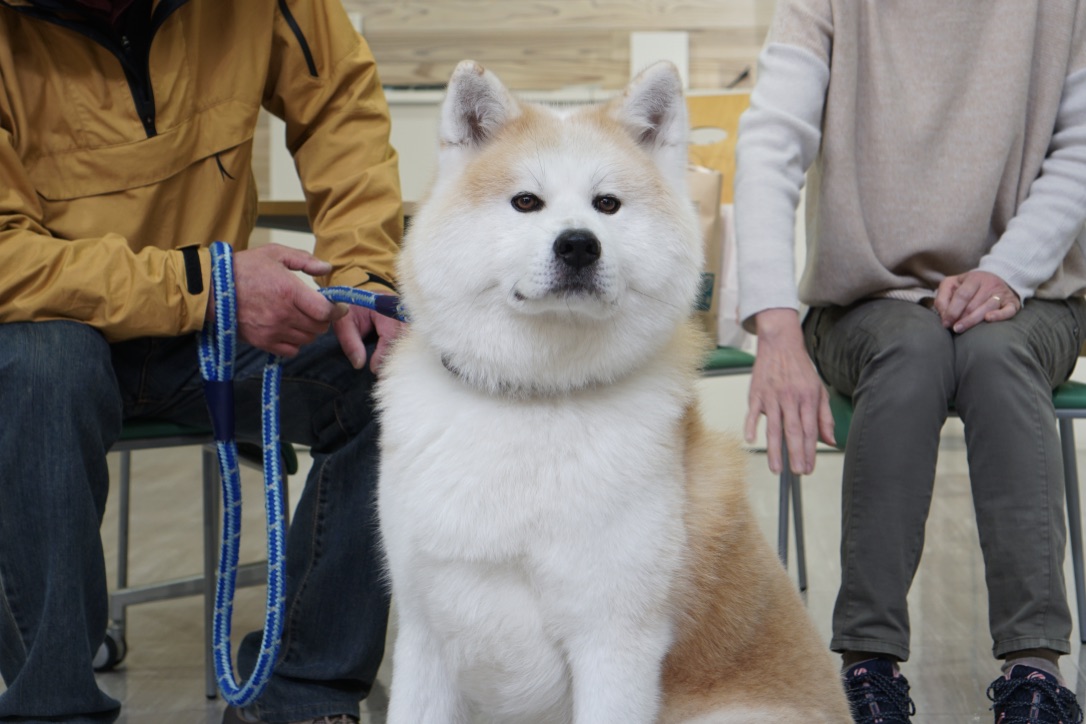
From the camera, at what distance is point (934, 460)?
55.1 inches

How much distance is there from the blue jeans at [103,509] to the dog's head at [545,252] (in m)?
0.37

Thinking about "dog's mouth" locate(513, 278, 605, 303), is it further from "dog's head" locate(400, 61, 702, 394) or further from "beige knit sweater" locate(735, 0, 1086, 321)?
"beige knit sweater" locate(735, 0, 1086, 321)

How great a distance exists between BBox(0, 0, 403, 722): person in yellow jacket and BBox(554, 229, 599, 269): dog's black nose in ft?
1.34

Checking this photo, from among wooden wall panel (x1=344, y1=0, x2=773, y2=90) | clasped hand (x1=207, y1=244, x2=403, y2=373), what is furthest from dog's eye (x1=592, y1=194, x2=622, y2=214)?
wooden wall panel (x1=344, y1=0, x2=773, y2=90)

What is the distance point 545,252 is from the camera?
39.4 inches

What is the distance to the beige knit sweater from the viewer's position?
1542mm

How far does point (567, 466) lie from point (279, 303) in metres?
0.47

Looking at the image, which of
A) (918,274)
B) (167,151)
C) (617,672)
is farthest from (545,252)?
(918,274)

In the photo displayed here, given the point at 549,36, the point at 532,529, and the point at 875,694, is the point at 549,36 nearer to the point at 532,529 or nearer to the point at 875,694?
the point at 875,694

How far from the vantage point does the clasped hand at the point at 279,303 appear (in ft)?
4.27

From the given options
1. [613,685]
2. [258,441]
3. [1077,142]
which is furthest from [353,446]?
[1077,142]

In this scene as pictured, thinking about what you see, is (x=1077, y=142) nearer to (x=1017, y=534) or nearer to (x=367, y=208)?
(x=1017, y=534)

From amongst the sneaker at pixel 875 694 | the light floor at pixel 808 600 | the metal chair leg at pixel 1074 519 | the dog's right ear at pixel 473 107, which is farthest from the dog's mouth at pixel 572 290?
the metal chair leg at pixel 1074 519

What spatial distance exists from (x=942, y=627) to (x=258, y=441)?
131cm
